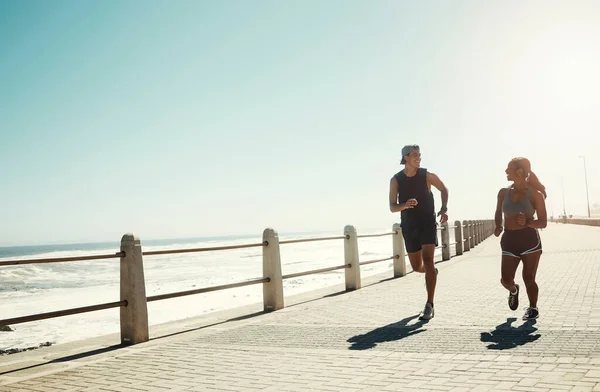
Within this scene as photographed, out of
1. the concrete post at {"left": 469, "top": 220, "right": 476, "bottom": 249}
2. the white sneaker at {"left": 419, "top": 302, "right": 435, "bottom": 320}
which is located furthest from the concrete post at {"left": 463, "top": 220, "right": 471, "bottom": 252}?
the white sneaker at {"left": 419, "top": 302, "right": 435, "bottom": 320}

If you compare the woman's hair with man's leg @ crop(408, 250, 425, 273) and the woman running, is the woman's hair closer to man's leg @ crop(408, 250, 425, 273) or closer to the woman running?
the woman running

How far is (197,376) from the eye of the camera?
490cm

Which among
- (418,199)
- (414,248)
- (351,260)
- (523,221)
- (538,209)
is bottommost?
(351,260)

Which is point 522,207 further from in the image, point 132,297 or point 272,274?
point 132,297

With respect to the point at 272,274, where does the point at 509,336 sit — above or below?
below

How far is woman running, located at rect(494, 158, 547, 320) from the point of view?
675 centimetres

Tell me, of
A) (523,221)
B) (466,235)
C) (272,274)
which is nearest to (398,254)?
(272,274)

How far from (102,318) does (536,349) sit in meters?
13.2

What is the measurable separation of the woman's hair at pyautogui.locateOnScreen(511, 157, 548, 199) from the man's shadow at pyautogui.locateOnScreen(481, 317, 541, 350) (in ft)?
5.12

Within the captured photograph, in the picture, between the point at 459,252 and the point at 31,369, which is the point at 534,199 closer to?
the point at 31,369

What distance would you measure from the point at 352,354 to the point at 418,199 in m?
2.85

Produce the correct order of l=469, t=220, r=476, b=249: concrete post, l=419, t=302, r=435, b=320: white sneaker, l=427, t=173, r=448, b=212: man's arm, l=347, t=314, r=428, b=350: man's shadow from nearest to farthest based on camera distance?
l=347, t=314, r=428, b=350: man's shadow, l=419, t=302, r=435, b=320: white sneaker, l=427, t=173, r=448, b=212: man's arm, l=469, t=220, r=476, b=249: concrete post

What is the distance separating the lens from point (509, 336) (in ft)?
19.3

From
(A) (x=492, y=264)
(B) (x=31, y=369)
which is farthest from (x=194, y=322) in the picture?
(A) (x=492, y=264)
